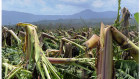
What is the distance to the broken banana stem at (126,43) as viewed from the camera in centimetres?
74

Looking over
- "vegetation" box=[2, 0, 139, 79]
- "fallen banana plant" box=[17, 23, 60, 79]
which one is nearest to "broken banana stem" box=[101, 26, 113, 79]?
"vegetation" box=[2, 0, 139, 79]

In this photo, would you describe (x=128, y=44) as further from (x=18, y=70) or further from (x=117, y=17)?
(x=18, y=70)

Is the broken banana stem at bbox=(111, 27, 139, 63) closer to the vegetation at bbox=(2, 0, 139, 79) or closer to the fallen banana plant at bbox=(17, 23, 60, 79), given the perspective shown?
the vegetation at bbox=(2, 0, 139, 79)

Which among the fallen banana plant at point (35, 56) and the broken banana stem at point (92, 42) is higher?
the broken banana stem at point (92, 42)

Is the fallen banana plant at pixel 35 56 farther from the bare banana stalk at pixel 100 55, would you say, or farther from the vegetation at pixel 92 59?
the bare banana stalk at pixel 100 55

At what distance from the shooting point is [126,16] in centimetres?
145

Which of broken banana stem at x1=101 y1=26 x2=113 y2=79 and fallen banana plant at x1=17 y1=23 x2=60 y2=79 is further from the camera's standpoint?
fallen banana plant at x1=17 y1=23 x2=60 y2=79

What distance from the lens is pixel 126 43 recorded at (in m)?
0.75

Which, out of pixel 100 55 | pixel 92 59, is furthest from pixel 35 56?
pixel 100 55

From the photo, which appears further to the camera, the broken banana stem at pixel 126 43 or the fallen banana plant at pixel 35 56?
the fallen banana plant at pixel 35 56

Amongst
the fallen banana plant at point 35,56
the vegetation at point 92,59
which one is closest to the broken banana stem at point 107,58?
the vegetation at point 92,59

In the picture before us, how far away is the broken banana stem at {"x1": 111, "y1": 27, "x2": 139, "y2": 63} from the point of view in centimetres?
74

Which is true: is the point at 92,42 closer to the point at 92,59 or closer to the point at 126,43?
the point at 126,43

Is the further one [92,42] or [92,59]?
[92,59]
